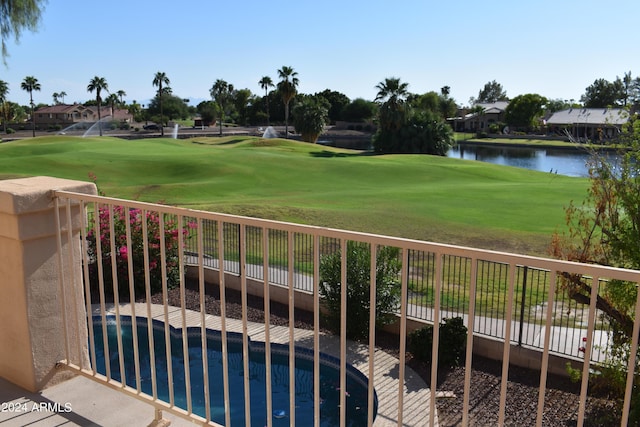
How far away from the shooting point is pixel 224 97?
140 meters

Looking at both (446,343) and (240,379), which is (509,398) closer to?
(446,343)

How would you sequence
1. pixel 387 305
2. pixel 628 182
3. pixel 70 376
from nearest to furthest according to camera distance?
1. pixel 70 376
2. pixel 628 182
3. pixel 387 305

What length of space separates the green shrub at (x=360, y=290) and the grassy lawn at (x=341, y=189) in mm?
7255

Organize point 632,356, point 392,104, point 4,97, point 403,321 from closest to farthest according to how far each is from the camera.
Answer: point 632,356, point 403,321, point 392,104, point 4,97

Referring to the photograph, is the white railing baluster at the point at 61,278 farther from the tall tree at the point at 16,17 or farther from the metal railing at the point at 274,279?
the tall tree at the point at 16,17

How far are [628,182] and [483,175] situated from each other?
35.0m

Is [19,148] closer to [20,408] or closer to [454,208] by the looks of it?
[454,208]

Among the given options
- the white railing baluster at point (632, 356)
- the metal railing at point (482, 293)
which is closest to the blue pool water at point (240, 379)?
the metal railing at point (482, 293)

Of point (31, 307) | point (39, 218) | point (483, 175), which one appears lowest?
point (483, 175)

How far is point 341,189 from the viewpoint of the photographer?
3425 cm

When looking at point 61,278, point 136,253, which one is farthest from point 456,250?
point 136,253

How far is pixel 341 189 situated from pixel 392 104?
31.0m

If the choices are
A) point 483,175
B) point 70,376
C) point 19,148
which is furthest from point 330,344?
point 19,148

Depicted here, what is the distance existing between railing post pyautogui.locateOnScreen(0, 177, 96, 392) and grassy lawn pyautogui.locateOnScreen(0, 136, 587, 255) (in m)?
15.4
